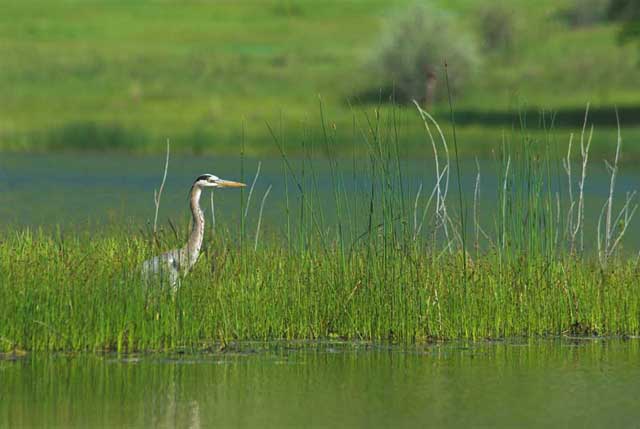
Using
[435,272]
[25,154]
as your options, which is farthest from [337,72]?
[435,272]

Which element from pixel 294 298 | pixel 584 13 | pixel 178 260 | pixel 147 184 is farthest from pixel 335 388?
pixel 584 13

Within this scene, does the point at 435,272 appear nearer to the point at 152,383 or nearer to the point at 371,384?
the point at 371,384

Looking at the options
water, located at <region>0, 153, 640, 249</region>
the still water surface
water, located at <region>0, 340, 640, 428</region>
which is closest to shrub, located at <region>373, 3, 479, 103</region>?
water, located at <region>0, 153, 640, 249</region>

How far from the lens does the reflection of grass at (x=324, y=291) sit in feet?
31.2

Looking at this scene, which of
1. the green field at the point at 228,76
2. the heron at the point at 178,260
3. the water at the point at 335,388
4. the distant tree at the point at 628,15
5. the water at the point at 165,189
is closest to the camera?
the water at the point at 335,388

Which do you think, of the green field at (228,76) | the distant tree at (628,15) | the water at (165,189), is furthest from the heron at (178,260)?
the distant tree at (628,15)

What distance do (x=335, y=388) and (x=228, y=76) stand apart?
5014 cm

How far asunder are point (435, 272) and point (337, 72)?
4979cm

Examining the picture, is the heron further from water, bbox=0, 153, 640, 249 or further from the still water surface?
the still water surface

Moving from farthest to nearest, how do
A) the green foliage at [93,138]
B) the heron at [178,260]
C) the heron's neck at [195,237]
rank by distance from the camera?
the green foliage at [93,138] → the heron's neck at [195,237] → the heron at [178,260]

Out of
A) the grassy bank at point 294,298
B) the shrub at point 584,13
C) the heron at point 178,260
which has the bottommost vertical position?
the grassy bank at point 294,298

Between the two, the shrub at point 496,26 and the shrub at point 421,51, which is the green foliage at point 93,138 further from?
the shrub at point 496,26

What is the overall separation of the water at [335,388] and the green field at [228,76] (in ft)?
94.5

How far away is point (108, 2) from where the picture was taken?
81000mm
